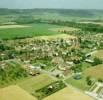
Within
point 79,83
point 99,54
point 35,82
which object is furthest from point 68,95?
point 99,54

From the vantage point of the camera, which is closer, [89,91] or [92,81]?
[89,91]

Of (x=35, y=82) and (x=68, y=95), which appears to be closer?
(x=68, y=95)

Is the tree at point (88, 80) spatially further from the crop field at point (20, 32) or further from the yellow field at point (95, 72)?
the crop field at point (20, 32)

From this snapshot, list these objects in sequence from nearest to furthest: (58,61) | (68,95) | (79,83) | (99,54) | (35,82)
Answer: (68,95)
(35,82)
(79,83)
(58,61)
(99,54)

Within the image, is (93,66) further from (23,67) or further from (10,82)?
(10,82)

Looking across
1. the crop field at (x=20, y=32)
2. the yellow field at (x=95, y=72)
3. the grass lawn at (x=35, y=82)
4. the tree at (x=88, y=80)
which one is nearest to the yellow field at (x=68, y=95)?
the grass lawn at (x=35, y=82)

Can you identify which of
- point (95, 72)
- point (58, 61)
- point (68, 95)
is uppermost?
point (95, 72)

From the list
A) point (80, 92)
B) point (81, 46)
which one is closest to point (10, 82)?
point (80, 92)

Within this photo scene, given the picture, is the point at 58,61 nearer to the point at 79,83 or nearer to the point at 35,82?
the point at 79,83
